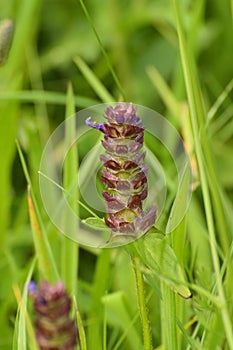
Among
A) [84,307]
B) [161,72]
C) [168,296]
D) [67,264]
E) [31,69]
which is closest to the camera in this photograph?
[168,296]

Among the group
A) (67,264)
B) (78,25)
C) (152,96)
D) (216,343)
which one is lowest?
(216,343)

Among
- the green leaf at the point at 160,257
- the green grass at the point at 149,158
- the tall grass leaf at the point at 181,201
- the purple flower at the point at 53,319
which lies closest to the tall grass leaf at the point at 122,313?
the green grass at the point at 149,158

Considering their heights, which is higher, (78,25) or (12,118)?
(78,25)

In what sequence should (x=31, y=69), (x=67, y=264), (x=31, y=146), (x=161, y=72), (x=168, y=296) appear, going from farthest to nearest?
(x=161, y=72) → (x=31, y=69) → (x=31, y=146) → (x=67, y=264) → (x=168, y=296)

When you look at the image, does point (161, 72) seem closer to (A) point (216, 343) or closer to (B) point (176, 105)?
(B) point (176, 105)

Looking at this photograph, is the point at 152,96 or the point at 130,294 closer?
the point at 130,294

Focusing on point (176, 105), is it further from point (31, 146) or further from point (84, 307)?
point (84, 307)

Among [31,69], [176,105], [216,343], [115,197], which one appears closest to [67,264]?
[216,343]
